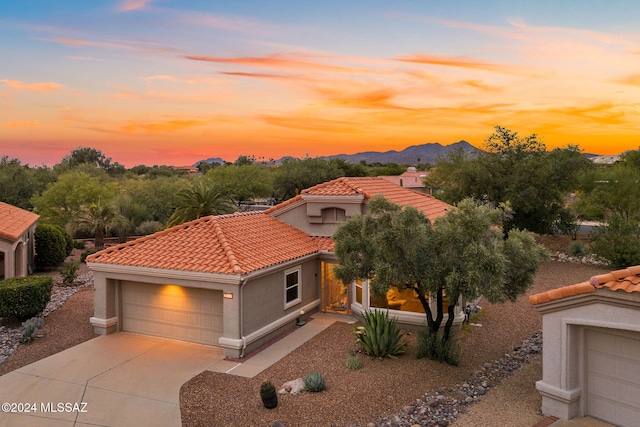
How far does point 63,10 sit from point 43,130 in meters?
17.3

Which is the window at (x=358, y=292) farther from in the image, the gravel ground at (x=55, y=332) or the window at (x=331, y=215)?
the gravel ground at (x=55, y=332)

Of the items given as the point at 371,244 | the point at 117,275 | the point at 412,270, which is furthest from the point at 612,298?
the point at 117,275

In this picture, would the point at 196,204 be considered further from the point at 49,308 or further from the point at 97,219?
the point at 49,308

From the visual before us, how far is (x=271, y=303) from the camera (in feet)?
49.0

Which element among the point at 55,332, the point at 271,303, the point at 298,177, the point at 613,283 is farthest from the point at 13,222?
the point at 298,177

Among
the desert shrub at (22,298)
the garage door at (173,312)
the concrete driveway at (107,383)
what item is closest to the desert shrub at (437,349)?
the concrete driveway at (107,383)

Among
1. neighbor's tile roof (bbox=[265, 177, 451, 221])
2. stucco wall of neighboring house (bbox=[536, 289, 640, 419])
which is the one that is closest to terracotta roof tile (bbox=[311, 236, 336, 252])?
neighbor's tile roof (bbox=[265, 177, 451, 221])

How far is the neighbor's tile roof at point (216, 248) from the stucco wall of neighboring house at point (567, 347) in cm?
771

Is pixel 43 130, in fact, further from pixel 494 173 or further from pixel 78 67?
pixel 494 173

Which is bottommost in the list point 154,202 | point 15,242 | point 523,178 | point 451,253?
point 15,242

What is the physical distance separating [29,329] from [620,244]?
1072 inches

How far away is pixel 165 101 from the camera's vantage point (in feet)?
98.7

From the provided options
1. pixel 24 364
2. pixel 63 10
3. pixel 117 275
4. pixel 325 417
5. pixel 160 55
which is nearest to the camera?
pixel 325 417

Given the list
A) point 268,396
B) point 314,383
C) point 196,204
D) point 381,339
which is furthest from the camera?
point 196,204
